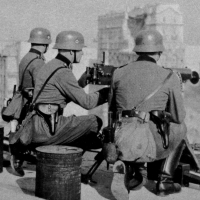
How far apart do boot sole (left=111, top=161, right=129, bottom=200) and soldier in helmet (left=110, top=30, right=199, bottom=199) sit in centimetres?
5

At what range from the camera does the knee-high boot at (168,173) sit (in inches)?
225

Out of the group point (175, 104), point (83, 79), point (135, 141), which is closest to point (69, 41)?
point (83, 79)

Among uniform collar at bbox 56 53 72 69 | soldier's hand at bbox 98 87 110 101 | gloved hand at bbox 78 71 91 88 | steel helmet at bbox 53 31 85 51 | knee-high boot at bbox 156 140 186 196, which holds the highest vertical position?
steel helmet at bbox 53 31 85 51

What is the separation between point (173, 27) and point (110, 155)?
254 ft

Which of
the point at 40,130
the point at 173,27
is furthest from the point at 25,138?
the point at 173,27

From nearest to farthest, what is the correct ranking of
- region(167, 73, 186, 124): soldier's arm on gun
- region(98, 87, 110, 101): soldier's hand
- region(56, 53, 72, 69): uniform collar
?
1. region(167, 73, 186, 124): soldier's arm on gun
2. region(98, 87, 110, 101): soldier's hand
3. region(56, 53, 72, 69): uniform collar

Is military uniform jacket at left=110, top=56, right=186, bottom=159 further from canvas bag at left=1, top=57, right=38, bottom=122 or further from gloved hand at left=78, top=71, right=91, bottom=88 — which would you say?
canvas bag at left=1, top=57, right=38, bottom=122

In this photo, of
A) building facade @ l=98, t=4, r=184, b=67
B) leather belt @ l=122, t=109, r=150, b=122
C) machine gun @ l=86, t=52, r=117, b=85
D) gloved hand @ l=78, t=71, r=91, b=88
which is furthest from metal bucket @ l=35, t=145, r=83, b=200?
building facade @ l=98, t=4, r=184, b=67

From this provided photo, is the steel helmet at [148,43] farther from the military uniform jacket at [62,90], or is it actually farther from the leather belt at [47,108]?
the leather belt at [47,108]

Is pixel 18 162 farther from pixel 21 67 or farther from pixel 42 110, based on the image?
pixel 21 67

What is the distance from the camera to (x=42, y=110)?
6.07 meters

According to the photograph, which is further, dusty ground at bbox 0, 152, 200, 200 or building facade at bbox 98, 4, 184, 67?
building facade at bbox 98, 4, 184, 67

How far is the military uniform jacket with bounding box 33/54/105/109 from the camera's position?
6031mm

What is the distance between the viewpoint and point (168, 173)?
18.8ft
